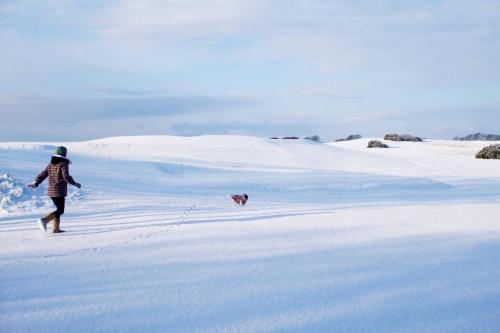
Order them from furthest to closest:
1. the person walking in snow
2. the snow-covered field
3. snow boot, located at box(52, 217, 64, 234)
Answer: the person walking in snow < snow boot, located at box(52, 217, 64, 234) < the snow-covered field

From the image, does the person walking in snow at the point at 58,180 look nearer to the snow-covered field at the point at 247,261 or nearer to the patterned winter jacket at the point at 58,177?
the patterned winter jacket at the point at 58,177

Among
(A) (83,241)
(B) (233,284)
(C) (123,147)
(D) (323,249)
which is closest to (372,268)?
(D) (323,249)

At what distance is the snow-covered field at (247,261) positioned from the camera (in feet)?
13.9

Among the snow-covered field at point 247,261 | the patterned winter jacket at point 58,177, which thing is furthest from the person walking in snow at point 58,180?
the snow-covered field at point 247,261

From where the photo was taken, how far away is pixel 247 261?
20.2 feet

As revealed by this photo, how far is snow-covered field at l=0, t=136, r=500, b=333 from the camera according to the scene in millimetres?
4230

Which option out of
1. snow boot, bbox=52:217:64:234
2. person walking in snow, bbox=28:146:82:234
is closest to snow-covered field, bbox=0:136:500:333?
snow boot, bbox=52:217:64:234

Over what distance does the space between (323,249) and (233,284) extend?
2.11m

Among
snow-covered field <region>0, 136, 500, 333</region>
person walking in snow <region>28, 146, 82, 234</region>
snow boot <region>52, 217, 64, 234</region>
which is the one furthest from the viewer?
person walking in snow <region>28, 146, 82, 234</region>

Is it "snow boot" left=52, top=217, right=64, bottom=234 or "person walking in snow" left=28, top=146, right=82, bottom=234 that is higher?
"person walking in snow" left=28, top=146, right=82, bottom=234

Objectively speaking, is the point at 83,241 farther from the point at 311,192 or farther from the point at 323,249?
the point at 311,192

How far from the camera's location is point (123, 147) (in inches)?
1096

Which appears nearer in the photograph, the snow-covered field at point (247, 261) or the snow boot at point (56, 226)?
the snow-covered field at point (247, 261)

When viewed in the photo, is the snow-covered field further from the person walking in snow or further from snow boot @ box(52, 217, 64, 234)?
the person walking in snow
